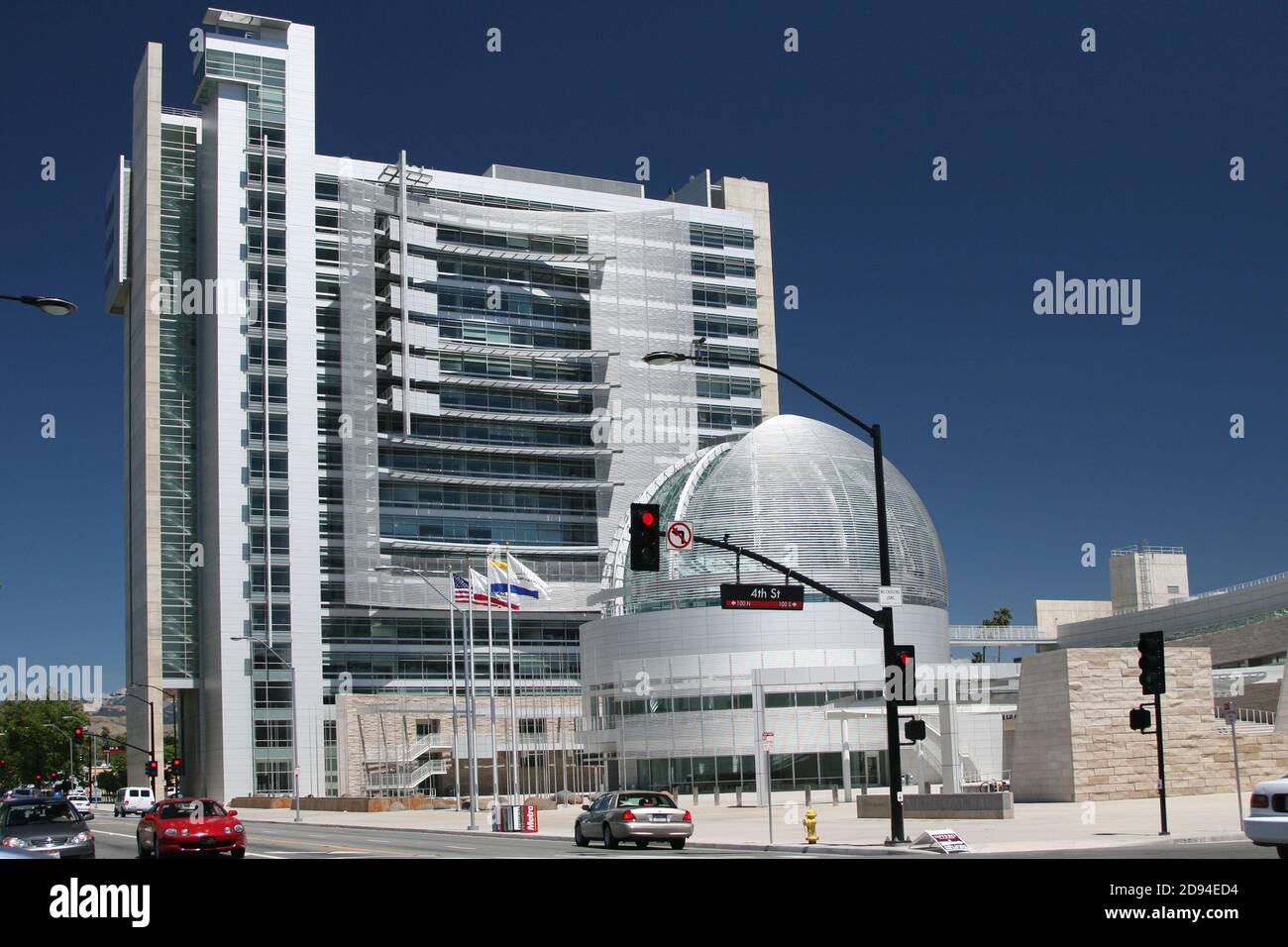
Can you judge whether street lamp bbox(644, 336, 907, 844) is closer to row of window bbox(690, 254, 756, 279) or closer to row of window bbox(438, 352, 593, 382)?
row of window bbox(438, 352, 593, 382)

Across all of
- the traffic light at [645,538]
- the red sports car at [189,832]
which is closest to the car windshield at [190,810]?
the red sports car at [189,832]

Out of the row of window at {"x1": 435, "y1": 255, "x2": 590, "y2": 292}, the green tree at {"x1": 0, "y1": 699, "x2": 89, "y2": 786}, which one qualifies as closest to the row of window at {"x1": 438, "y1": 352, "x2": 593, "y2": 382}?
the row of window at {"x1": 435, "y1": 255, "x2": 590, "y2": 292}

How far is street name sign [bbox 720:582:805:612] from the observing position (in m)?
30.6

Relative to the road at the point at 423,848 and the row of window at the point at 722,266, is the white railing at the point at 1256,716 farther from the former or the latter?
the row of window at the point at 722,266

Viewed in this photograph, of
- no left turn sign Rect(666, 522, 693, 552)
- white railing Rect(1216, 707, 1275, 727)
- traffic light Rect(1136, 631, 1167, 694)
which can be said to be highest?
no left turn sign Rect(666, 522, 693, 552)

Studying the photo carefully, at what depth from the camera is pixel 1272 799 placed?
17.3m

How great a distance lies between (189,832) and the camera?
28266 millimetres

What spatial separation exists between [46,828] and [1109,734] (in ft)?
114

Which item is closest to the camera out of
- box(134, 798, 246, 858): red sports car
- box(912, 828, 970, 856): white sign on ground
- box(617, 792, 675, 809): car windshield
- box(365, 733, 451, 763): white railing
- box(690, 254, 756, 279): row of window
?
box(912, 828, 970, 856): white sign on ground

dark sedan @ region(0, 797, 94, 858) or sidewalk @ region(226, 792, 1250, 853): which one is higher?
dark sedan @ region(0, 797, 94, 858)

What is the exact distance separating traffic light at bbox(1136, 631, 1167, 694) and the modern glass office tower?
7748 centimetres
